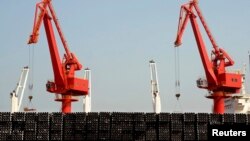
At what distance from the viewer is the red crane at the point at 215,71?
201ft

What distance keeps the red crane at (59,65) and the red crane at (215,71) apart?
15505 millimetres

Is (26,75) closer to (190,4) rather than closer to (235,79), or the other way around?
(190,4)

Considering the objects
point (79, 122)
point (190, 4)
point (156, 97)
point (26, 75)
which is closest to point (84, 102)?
point (26, 75)

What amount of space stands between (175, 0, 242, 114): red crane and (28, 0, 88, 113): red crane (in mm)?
15505

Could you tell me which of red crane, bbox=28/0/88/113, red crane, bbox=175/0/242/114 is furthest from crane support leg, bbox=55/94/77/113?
red crane, bbox=175/0/242/114

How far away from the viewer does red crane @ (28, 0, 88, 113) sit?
61.2 meters

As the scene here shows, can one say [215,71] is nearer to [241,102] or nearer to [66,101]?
[241,102]

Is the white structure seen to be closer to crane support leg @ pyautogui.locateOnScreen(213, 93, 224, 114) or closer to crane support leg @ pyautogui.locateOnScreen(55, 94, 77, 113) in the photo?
crane support leg @ pyautogui.locateOnScreen(213, 93, 224, 114)

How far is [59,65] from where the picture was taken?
61.6m

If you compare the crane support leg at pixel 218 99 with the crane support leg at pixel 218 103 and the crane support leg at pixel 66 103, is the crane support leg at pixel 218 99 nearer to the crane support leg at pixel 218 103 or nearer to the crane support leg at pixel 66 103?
the crane support leg at pixel 218 103

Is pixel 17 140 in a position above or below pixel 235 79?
below

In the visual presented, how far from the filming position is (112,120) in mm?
35656

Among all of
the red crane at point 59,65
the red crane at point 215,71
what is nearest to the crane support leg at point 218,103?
the red crane at point 215,71

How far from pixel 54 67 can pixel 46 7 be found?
8.57m
